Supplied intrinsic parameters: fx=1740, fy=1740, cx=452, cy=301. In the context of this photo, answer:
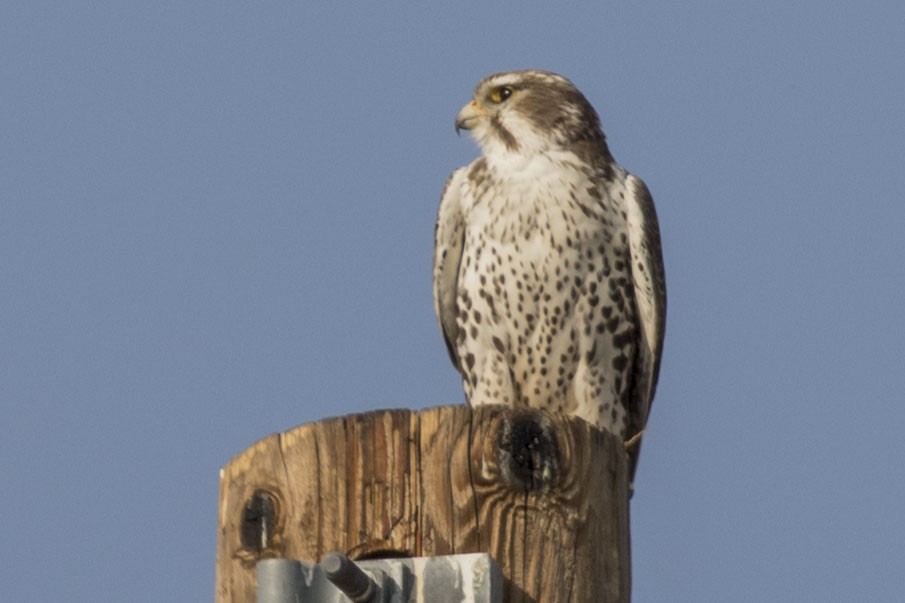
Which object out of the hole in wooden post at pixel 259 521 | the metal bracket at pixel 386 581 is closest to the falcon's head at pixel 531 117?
the hole in wooden post at pixel 259 521

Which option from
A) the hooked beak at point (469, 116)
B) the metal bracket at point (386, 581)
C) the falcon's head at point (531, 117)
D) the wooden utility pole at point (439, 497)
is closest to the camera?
the metal bracket at point (386, 581)

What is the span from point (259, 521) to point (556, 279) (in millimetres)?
→ 3331

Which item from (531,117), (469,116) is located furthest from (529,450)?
(469,116)

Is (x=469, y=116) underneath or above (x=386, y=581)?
Result: above

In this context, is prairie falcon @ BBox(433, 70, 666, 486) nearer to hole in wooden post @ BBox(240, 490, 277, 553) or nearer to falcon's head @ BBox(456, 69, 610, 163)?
falcon's head @ BBox(456, 69, 610, 163)

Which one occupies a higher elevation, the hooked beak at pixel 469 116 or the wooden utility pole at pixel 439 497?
the hooked beak at pixel 469 116

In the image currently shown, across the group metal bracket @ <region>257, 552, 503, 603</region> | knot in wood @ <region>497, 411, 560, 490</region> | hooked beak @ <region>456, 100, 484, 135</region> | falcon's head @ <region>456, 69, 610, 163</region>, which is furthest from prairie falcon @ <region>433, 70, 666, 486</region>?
metal bracket @ <region>257, 552, 503, 603</region>

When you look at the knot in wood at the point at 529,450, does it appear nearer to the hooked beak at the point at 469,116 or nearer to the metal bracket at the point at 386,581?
the metal bracket at the point at 386,581

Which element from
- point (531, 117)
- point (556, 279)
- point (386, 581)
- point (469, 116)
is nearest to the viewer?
point (386, 581)

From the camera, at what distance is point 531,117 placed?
7.68 meters

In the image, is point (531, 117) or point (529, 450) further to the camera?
point (531, 117)

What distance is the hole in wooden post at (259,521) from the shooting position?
3.86 m

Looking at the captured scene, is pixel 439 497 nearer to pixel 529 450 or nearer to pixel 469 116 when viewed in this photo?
pixel 529 450

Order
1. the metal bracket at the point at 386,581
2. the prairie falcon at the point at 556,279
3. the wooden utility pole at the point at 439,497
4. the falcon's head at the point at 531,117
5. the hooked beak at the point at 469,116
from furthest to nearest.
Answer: the hooked beak at the point at 469,116 < the falcon's head at the point at 531,117 < the prairie falcon at the point at 556,279 < the wooden utility pole at the point at 439,497 < the metal bracket at the point at 386,581
